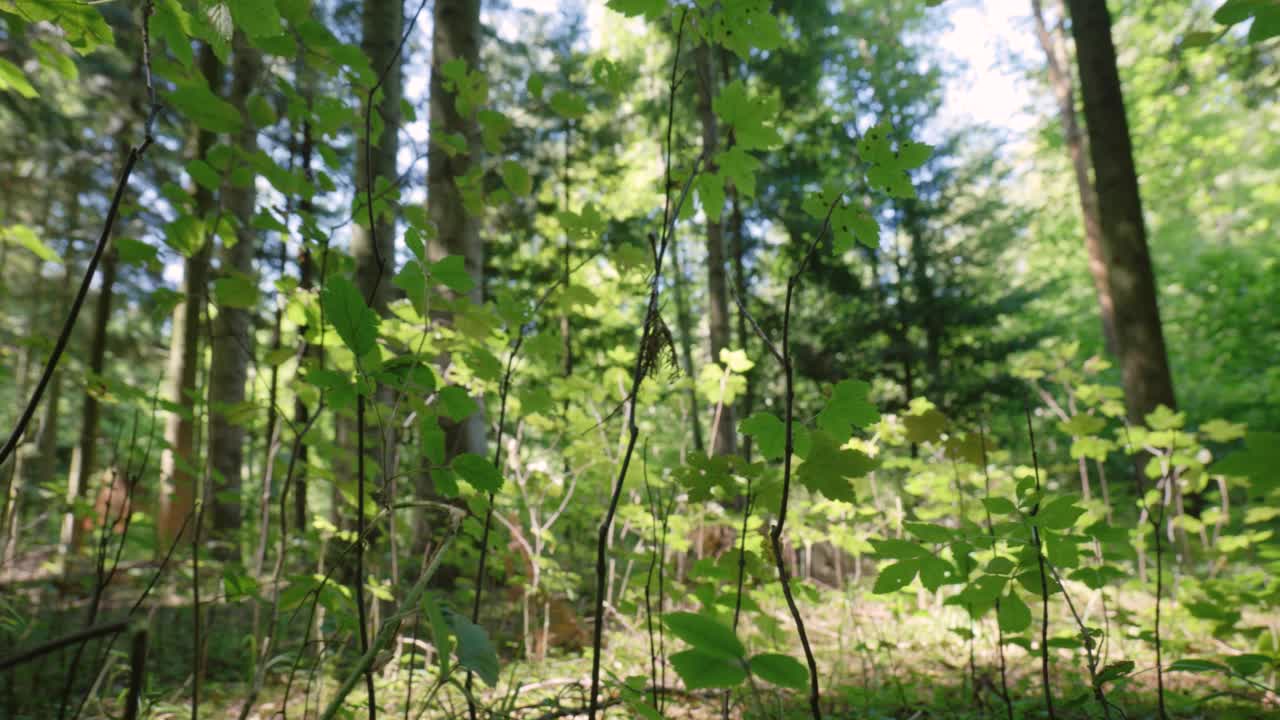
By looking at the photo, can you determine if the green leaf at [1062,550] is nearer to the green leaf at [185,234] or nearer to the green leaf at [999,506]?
the green leaf at [999,506]

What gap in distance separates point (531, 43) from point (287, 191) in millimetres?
10038

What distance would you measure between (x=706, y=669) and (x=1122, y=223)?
5.06 metres

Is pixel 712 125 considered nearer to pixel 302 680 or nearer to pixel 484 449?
pixel 484 449

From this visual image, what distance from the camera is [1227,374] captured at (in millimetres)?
9969

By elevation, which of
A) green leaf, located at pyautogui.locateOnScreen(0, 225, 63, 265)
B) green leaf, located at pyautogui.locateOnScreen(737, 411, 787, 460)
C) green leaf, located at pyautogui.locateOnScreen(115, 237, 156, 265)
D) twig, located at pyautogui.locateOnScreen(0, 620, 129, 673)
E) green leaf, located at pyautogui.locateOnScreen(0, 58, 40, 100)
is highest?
green leaf, located at pyautogui.locateOnScreen(0, 58, 40, 100)

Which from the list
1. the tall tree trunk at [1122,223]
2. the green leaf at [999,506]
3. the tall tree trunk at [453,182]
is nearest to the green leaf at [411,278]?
the green leaf at [999,506]

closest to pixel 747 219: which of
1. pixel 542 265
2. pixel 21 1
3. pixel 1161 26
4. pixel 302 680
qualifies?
pixel 542 265

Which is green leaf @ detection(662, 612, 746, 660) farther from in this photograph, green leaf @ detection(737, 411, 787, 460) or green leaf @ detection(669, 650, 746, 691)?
green leaf @ detection(737, 411, 787, 460)

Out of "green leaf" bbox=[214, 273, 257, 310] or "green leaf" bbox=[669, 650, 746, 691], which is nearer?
"green leaf" bbox=[669, 650, 746, 691]

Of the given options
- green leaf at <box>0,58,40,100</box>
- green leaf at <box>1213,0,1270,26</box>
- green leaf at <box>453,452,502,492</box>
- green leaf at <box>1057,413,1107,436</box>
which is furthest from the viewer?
green leaf at <box>1057,413,1107,436</box>

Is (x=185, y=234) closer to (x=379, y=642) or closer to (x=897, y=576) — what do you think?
(x=379, y=642)

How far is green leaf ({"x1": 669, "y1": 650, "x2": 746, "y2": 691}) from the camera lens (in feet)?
2.03

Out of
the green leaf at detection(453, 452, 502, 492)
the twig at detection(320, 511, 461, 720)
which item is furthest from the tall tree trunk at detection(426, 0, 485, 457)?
the twig at detection(320, 511, 461, 720)

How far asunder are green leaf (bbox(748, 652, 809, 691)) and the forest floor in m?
0.79
